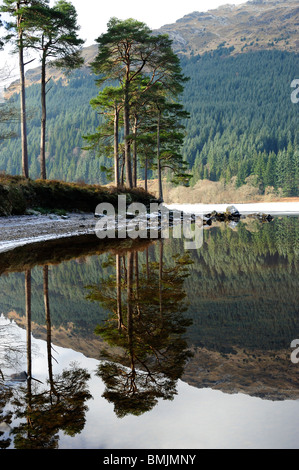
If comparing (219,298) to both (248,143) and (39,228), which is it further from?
(248,143)

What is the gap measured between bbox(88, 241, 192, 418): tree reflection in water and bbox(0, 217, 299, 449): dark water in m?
0.01

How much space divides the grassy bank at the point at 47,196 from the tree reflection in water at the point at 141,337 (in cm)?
1212

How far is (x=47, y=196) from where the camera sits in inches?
911

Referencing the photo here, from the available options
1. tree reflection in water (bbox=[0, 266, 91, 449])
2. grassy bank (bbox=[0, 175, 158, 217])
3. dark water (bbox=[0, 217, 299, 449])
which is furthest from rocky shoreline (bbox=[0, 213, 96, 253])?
tree reflection in water (bbox=[0, 266, 91, 449])

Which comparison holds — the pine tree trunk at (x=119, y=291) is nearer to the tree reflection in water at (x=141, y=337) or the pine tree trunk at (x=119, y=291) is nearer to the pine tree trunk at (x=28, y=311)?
the tree reflection in water at (x=141, y=337)

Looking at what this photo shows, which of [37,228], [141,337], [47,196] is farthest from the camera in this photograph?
[47,196]

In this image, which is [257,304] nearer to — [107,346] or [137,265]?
[107,346]

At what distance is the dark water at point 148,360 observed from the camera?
2.79 m

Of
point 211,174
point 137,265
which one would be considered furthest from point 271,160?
point 137,265

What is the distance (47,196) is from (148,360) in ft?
66.5

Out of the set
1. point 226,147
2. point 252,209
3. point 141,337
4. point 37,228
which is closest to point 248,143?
point 226,147

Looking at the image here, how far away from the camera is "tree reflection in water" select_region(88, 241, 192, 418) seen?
11.1 feet

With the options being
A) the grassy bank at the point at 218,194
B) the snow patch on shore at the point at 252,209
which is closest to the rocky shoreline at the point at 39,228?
the snow patch on shore at the point at 252,209

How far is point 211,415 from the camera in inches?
118
